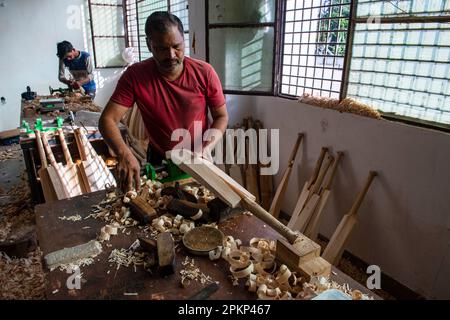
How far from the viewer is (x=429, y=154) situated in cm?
243

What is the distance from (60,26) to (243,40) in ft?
20.0

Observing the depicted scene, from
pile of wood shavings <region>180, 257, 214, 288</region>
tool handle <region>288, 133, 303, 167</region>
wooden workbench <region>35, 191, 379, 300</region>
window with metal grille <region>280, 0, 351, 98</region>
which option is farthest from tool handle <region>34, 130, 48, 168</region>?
window with metal grille <region>280, 0, 351, 98</region>

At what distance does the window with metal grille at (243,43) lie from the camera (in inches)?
148

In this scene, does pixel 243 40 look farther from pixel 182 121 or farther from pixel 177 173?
pixel 177 173

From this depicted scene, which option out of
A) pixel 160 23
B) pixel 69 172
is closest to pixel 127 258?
pixel 160 23

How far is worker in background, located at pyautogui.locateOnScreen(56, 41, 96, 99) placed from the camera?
6.09m

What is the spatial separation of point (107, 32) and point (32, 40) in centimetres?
186

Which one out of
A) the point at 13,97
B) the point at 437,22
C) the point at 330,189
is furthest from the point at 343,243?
the point at 13,97

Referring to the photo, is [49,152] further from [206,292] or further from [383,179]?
[383,179]

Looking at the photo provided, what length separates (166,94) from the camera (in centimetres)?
227

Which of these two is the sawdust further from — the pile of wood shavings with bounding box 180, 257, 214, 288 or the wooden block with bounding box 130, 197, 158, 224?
the pile of wood shavings with bounding box 180, 257, 214, 288

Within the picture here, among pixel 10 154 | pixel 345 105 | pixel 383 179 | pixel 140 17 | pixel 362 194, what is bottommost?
pixel 10 154

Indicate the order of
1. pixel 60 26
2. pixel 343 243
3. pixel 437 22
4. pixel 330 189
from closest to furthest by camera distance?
1. pixel 437 22
2. pixel 343 243
3. pixel 330 189
4. pixel 60 26

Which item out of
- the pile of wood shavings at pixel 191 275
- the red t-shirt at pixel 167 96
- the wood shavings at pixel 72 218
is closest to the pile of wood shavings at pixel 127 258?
the pile of wood shavings at pixel 191 275
